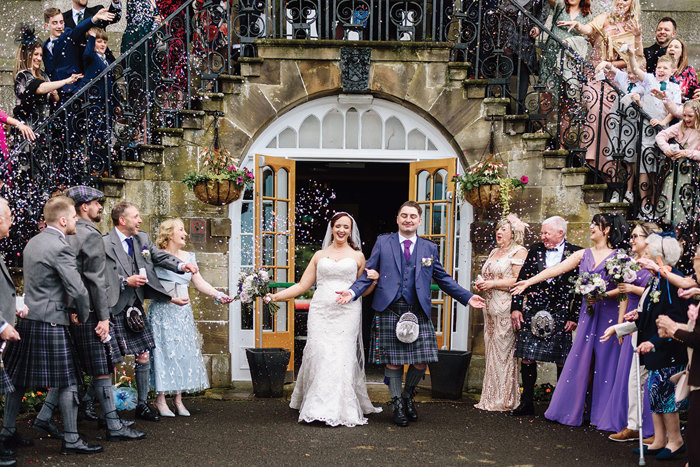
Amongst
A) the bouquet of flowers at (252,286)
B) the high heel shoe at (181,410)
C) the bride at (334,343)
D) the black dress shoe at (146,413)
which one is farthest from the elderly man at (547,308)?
the black dress shoe at (146,413)

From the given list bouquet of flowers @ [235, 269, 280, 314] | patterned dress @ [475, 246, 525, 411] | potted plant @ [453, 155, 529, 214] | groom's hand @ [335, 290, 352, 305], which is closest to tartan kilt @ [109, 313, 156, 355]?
bouquet of flowers @ [235, 269, 280, 314]

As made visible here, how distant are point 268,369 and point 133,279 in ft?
7.15

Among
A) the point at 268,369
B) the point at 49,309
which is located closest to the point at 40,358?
the point at 49,309

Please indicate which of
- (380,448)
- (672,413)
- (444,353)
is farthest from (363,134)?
(672,413)

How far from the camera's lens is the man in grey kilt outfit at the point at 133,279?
618 centimetres

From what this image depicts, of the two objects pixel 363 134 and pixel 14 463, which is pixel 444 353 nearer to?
pixel 363 134

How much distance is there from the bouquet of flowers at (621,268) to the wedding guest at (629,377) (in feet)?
0.22

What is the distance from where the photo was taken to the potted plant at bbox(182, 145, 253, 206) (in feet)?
26.0

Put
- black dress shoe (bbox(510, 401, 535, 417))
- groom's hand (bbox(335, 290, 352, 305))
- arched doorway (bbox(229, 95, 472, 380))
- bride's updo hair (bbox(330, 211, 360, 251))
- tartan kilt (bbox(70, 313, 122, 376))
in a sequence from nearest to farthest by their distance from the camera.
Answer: tartan kilt (bbox(70, 313, 122, 376)) → groom's hand (bbox(335, 290, 352, 305)) → bride's updo hair (bbox(330, 211, 360, 251)) → black dress shoe (bbox(510, 401, 535, 417)) → arched doorway (bbox(229, 95, 472, 380))

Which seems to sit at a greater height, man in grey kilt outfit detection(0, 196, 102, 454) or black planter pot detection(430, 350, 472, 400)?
man in grey kilt outfit detection(0, 196, 102, 454)

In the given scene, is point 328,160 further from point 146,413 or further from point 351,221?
point 146,413

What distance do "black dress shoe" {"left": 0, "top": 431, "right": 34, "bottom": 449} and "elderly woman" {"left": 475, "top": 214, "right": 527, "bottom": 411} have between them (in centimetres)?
436

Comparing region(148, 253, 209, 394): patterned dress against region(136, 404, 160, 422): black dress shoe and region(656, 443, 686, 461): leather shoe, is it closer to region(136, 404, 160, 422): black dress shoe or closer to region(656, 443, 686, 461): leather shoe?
region(136, 404, 160, 422): black dress shoe

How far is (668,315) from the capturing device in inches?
212
